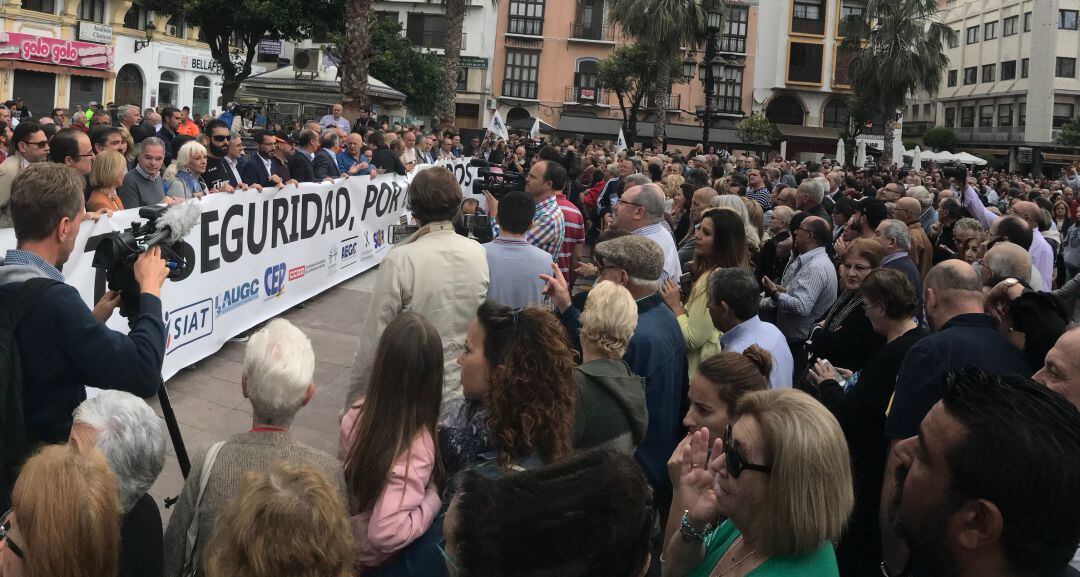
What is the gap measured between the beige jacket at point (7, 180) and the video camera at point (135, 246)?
245cm

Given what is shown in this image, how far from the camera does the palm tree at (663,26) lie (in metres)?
35.4

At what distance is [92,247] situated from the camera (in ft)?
18.9

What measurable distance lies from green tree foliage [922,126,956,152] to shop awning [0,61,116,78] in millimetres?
47923

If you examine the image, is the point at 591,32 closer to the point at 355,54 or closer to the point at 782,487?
the point at 355,54

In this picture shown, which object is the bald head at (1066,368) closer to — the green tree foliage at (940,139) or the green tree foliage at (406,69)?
the green tree foliage at (406,69)

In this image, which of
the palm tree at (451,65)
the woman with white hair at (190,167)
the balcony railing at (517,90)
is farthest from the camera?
the balcony railing at (517,90)

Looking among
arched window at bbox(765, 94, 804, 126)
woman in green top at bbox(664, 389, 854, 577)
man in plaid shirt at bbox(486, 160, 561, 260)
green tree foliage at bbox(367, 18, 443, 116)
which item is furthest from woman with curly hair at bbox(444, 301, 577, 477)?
arched window at bbox(765, 94, 804, 126)

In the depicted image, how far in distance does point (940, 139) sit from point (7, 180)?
61.9 metres

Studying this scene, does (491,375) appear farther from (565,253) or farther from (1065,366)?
(565,253)

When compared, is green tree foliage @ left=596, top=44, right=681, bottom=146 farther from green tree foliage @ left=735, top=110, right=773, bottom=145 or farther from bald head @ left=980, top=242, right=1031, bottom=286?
bald head @ left=980, top=242, right=1031, bottom=286

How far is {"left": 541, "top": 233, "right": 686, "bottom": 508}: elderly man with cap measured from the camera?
14.3ft

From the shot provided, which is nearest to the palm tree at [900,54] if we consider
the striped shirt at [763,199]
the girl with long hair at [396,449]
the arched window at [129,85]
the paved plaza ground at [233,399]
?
the striped shirt at [763,199]

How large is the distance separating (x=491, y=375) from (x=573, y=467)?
161cm

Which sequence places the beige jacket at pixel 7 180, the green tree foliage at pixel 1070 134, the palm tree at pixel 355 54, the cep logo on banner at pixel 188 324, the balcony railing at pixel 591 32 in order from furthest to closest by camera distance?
the balcony railing at pixel 591 32 < the green tree foliage at pixel 1070 134 < the palm tree at pixel 355 54 < the cep logo on banner at pixel 188 324 < the beige jacket at pixel 7 180
